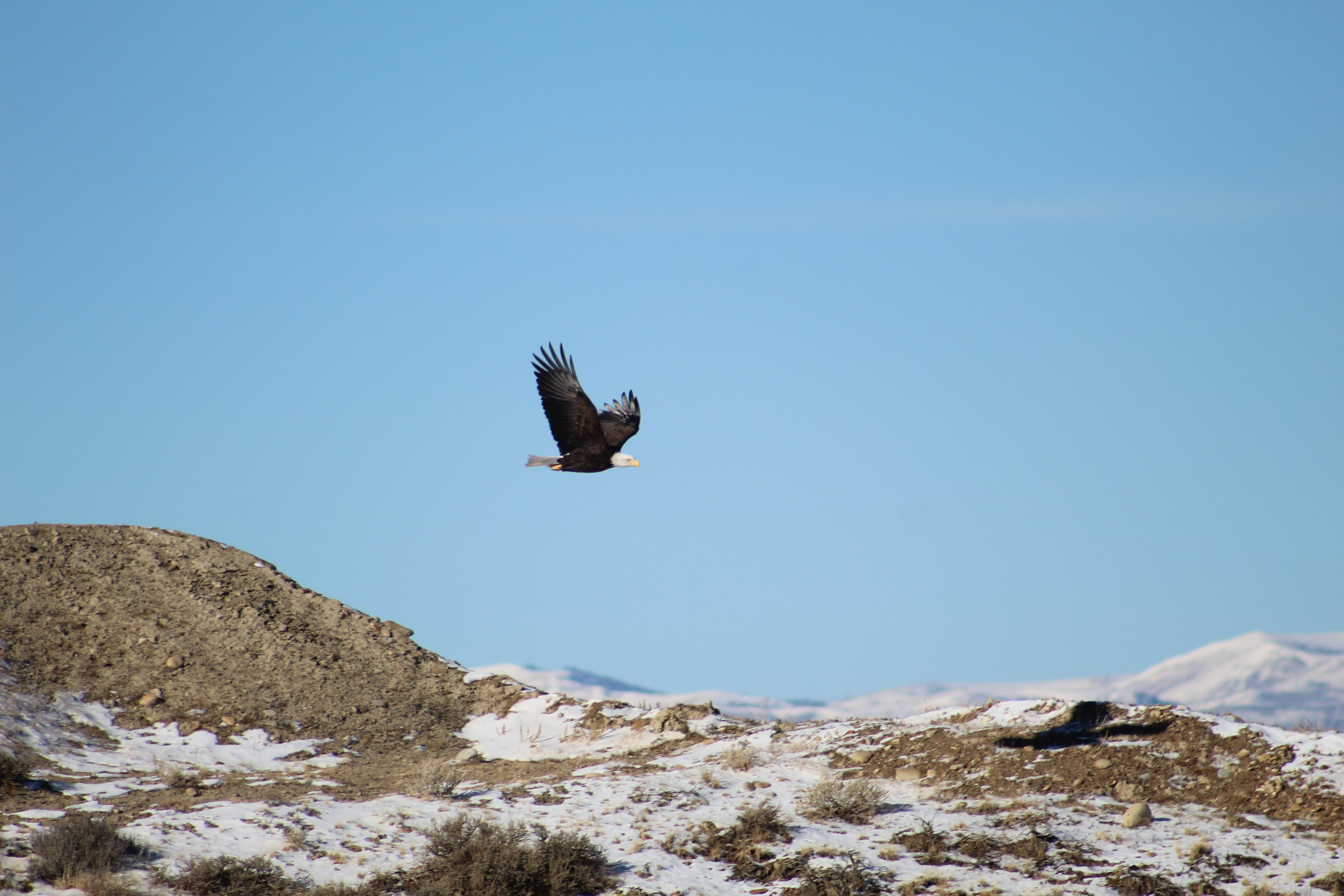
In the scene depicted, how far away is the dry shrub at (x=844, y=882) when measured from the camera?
1158cm

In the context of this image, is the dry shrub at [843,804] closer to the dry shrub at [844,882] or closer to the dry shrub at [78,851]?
the dry shrub at [844,882]

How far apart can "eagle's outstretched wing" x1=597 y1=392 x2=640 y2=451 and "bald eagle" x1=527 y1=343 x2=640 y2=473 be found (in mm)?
160

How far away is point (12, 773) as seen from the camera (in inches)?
579

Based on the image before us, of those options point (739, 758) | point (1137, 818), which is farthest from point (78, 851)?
point (1137, 818)

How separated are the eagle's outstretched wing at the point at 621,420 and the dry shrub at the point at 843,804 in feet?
23.5

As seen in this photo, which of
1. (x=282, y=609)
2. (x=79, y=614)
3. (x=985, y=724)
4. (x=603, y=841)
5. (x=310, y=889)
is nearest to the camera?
(x=310, y=889)

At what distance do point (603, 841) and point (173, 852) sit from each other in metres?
4.49

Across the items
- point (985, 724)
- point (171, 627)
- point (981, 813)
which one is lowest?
point (981, 813)

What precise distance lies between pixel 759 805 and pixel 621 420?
8009mm

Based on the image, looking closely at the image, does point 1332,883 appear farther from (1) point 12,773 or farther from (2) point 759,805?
(1) point 12,773

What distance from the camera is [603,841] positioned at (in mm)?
12586

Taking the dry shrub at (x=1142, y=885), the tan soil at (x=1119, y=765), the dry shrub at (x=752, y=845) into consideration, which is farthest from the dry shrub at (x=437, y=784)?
the dry shrub at (x=1142, y=885)

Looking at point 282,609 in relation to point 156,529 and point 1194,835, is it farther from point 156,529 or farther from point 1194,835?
point 1194,835

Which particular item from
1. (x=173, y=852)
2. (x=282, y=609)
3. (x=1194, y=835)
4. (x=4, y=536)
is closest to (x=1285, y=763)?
(x=1194, y=835)
